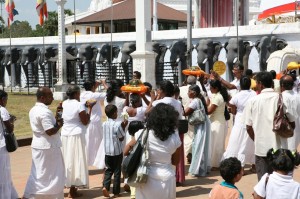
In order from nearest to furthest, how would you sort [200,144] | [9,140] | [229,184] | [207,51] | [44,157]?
[229,184]
[9,140]
[44,157]
[200,144]
[207,51]

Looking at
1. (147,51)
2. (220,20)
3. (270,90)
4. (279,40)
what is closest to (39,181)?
(270,90)

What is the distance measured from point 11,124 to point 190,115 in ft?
9.51

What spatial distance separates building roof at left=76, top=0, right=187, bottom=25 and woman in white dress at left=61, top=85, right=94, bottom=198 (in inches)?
1320

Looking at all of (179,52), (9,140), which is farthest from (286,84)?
(179,52)

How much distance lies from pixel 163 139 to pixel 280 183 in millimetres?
1102

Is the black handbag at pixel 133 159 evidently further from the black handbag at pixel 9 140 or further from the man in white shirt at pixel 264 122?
the black handbag at pixel 9 140

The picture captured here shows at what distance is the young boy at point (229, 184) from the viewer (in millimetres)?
5012

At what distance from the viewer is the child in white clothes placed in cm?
497

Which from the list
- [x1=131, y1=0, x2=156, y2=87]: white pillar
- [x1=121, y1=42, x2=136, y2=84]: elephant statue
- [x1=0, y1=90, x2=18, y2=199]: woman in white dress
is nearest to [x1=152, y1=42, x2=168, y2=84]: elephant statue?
[x1=121, y1=42, x2=136, y2=84]: elephant statue

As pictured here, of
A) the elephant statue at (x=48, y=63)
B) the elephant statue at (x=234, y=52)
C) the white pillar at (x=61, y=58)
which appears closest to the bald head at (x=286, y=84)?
the elephant statue at (x=234, y=52)

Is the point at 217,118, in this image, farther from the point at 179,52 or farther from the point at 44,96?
the point at 179,52

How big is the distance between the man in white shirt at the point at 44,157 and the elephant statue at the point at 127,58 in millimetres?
18088

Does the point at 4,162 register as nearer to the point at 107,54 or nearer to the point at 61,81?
the point at 61,81

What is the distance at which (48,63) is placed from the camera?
29.6 meters
